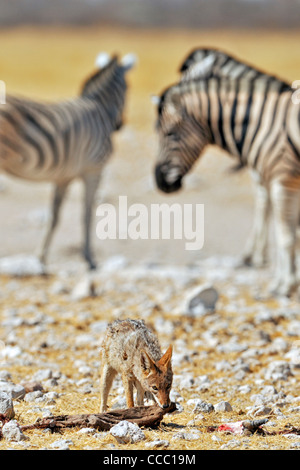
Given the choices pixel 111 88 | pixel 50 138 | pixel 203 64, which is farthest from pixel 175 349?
pixel 111 88

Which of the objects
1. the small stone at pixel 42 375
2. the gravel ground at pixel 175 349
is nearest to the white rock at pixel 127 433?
the gravel ground at pixel 175 349

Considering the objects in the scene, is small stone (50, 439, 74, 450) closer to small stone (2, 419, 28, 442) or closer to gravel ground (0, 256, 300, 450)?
gravel ground (0, 256, 300, 450)

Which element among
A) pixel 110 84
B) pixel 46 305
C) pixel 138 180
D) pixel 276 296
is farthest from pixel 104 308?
→ pixel 138 180

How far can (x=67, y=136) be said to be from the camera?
23.3 feet

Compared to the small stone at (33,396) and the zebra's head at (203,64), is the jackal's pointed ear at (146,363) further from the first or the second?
the zebra's head at (203,64)

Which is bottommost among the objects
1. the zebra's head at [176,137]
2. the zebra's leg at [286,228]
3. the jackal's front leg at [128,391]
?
the jackal's front leg at [128,391]

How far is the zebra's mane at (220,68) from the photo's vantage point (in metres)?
6.49

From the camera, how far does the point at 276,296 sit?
6.05 metres

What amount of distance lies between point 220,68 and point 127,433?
484 centimetres

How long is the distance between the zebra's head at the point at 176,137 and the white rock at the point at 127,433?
4282mm

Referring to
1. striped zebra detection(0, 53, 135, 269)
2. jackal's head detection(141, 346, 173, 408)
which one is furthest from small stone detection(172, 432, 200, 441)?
striped zebra detection(0, 53, 135, 269)

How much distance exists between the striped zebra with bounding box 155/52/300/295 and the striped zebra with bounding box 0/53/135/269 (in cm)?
102

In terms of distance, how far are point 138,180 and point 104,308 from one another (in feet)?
26.2

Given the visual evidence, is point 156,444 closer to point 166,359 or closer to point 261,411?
point 166,359
